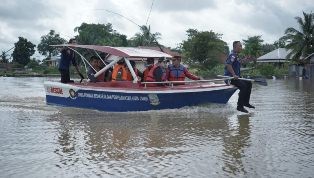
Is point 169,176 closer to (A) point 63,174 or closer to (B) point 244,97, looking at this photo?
(A) point 63,174

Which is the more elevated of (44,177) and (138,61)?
(138,61)


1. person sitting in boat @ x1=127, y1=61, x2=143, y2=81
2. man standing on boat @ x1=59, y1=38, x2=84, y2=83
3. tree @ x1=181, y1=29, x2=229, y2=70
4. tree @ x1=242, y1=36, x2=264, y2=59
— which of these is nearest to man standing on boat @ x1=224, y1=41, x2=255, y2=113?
person sitting in boat @ x1=127, y1=61, x2=143, y2=81

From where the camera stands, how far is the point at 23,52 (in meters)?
91.8

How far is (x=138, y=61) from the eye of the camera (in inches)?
514

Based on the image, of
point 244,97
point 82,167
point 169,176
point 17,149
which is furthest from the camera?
point 244,97

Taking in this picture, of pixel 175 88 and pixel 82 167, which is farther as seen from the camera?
pixel 175 88

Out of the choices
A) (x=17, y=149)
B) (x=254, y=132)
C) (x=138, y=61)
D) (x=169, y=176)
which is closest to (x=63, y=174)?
(x=169, y=176)

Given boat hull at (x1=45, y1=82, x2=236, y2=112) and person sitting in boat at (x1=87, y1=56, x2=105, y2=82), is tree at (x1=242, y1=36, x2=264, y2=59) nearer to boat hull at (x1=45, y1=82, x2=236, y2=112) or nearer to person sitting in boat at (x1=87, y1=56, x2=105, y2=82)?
person sitting in boat at (x1=87, y1=56, x2=105, y2=82)

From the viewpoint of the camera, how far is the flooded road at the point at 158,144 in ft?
17.5

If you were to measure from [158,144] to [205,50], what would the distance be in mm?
63544

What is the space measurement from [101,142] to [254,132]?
2556 mm

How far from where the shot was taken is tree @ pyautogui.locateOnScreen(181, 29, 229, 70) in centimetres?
→ 6862

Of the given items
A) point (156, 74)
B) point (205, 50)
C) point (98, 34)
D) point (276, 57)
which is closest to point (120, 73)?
point (156, 74)

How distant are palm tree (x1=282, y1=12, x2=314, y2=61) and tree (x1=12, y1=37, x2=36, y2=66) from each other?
5372 cm
